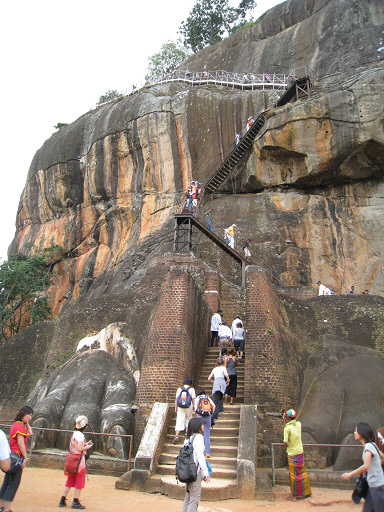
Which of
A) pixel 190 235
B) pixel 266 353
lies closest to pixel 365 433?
pixel 266 353

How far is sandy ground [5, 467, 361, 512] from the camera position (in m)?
7.17

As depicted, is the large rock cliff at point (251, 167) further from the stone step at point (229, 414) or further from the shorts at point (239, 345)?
the stone step at point (229, 414)

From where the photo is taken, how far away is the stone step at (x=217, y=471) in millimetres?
8555

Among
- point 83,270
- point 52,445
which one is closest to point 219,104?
point 83,270

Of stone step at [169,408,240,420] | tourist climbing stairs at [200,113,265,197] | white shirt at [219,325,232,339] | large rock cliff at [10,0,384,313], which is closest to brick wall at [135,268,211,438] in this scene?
stone step at [169,408,240,420]

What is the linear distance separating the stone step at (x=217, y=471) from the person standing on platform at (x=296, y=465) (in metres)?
0.97

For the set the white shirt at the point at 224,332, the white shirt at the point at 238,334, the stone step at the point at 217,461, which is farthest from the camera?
the white shirt at the point at 238,334

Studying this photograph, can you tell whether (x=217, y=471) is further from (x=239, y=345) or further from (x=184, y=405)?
(x=239, y=345)

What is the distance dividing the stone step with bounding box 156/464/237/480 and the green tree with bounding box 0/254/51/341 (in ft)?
61.8

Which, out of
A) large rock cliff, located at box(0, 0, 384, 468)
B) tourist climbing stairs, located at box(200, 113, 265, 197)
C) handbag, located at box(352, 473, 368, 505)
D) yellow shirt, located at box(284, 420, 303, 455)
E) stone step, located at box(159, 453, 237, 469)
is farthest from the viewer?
tourist climbing stairs, located at box(200, 113, 265, 197)

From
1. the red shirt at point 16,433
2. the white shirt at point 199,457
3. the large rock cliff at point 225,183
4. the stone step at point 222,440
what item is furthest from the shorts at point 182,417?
the large rock cliff at point 225,183

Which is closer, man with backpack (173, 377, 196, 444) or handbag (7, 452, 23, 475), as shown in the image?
handbag (7, 452, 23, 475)

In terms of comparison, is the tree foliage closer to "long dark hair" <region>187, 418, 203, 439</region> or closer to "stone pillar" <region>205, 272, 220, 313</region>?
"stone pillar" <region>205, 272, 220, 313</region>

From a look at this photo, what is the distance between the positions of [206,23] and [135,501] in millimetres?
44514
